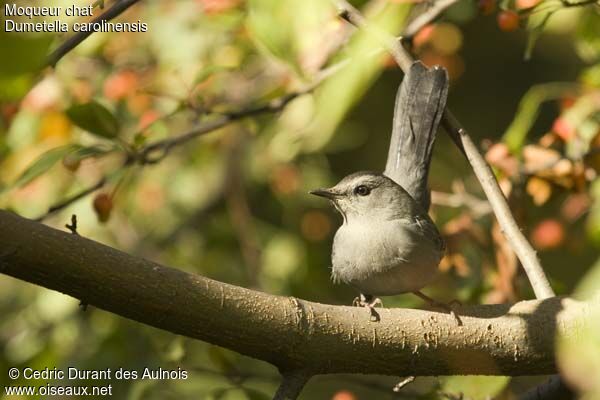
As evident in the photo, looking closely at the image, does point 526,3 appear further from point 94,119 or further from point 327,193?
point 94,119

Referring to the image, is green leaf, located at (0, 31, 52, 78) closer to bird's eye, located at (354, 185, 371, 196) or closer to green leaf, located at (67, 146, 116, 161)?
green leaf, located at (67, 146, 116, 161)

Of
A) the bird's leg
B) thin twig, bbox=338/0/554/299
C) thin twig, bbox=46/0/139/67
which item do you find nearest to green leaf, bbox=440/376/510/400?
the bird's leg

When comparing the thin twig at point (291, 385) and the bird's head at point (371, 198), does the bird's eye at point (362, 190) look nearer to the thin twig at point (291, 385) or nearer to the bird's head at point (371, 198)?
the bird's head at point (371, 198)

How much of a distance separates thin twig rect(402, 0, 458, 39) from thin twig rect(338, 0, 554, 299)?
0.40 meters

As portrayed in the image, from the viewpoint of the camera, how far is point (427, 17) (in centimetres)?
321

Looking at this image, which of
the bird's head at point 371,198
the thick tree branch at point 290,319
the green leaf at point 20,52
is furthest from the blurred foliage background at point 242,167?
the green leaf at point 20,52

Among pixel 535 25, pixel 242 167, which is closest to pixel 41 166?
pixel 535 25

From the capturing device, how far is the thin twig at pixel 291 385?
2150 mm

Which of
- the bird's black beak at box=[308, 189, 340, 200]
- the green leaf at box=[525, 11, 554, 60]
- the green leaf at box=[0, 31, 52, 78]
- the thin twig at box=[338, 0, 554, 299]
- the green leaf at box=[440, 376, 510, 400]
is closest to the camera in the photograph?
the green leaf at box=[0, 31, 52, 78]

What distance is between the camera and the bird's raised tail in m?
3.24

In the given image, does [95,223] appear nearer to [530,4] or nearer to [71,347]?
[71,347]

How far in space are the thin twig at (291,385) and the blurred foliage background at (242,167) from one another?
26.5 inches

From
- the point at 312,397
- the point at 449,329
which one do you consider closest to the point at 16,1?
the point at 449,329

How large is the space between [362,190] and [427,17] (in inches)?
32.3
